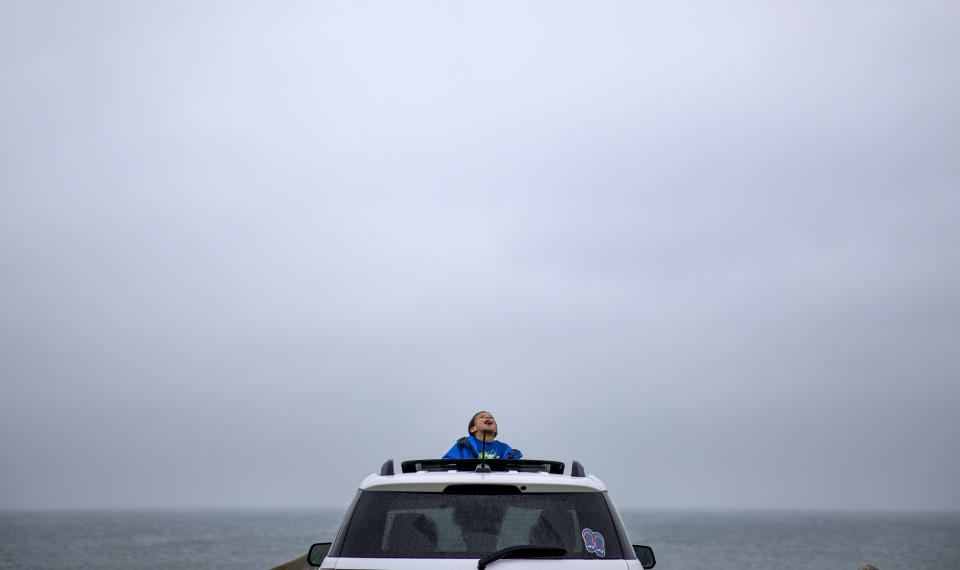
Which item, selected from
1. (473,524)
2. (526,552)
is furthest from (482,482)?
(526,552)

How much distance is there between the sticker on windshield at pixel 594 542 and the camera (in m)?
3.90

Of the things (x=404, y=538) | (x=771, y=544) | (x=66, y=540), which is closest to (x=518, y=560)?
(x=404, y=538)

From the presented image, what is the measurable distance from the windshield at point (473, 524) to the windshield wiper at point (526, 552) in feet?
0.16

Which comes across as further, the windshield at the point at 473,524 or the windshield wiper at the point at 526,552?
the windshield at the point at 473,524

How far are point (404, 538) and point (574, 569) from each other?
30.6 inches

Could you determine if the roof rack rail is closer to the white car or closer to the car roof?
the car roof

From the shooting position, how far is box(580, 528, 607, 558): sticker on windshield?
A: 12.8 feet

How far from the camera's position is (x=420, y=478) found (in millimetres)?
4113

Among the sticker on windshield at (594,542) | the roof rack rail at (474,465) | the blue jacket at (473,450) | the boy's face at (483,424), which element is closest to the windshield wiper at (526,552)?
the sticker on windshield at (594,542)

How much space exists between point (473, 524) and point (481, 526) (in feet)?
0.13

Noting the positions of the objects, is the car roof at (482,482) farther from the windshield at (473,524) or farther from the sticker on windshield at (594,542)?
the sticker on windshield at (594,542)

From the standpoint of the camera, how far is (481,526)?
3.96m

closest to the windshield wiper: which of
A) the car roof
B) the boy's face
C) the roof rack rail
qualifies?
the car roof

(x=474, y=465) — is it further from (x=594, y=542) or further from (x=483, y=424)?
(x=483, y=424)
